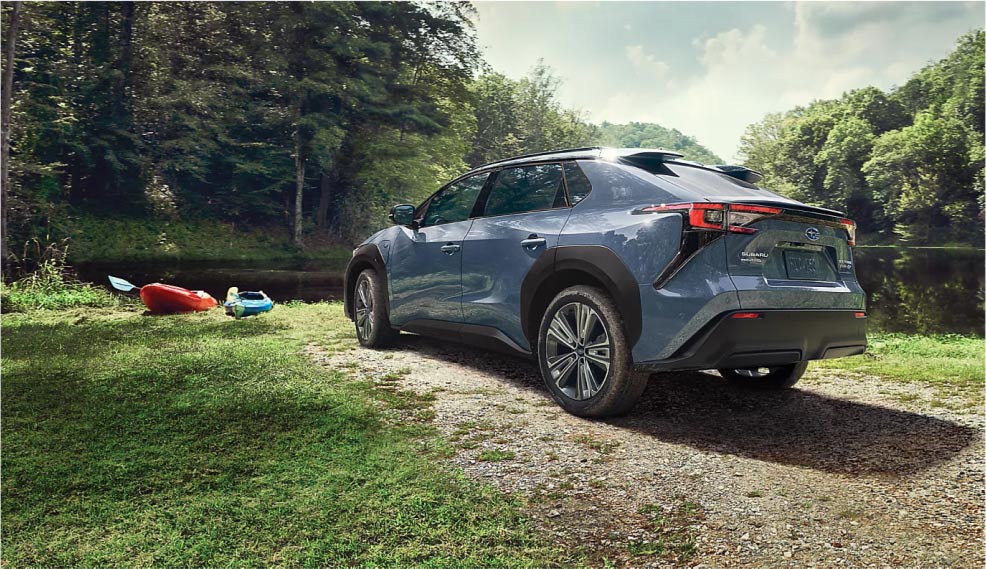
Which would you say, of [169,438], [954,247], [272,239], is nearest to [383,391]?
[169,438]

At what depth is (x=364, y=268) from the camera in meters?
7.46

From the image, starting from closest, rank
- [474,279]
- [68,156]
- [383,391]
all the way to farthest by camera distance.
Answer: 1. [383,391]
2. [474,279]
3. [68,156]

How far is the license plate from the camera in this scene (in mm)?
4203

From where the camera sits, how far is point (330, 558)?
256 centimetres

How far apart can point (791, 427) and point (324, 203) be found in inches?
1329

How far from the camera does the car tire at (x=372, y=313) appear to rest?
6.98m

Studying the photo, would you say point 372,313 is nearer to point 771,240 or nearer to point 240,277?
point 771,240

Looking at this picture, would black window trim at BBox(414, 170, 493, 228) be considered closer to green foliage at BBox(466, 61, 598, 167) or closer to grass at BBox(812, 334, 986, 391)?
grass at BBox(812, 334, 986, 391)

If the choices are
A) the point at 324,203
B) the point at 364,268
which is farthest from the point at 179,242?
the point at 364,268

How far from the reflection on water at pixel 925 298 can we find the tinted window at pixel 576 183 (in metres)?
11.2

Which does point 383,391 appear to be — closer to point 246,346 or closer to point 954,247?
point 246,346

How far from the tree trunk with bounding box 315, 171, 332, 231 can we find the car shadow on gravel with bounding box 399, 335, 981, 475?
31.7 metres

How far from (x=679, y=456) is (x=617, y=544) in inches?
47.6

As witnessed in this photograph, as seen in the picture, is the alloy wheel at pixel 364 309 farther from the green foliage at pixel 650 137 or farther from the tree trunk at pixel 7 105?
the green foliage at pixel 650 137
